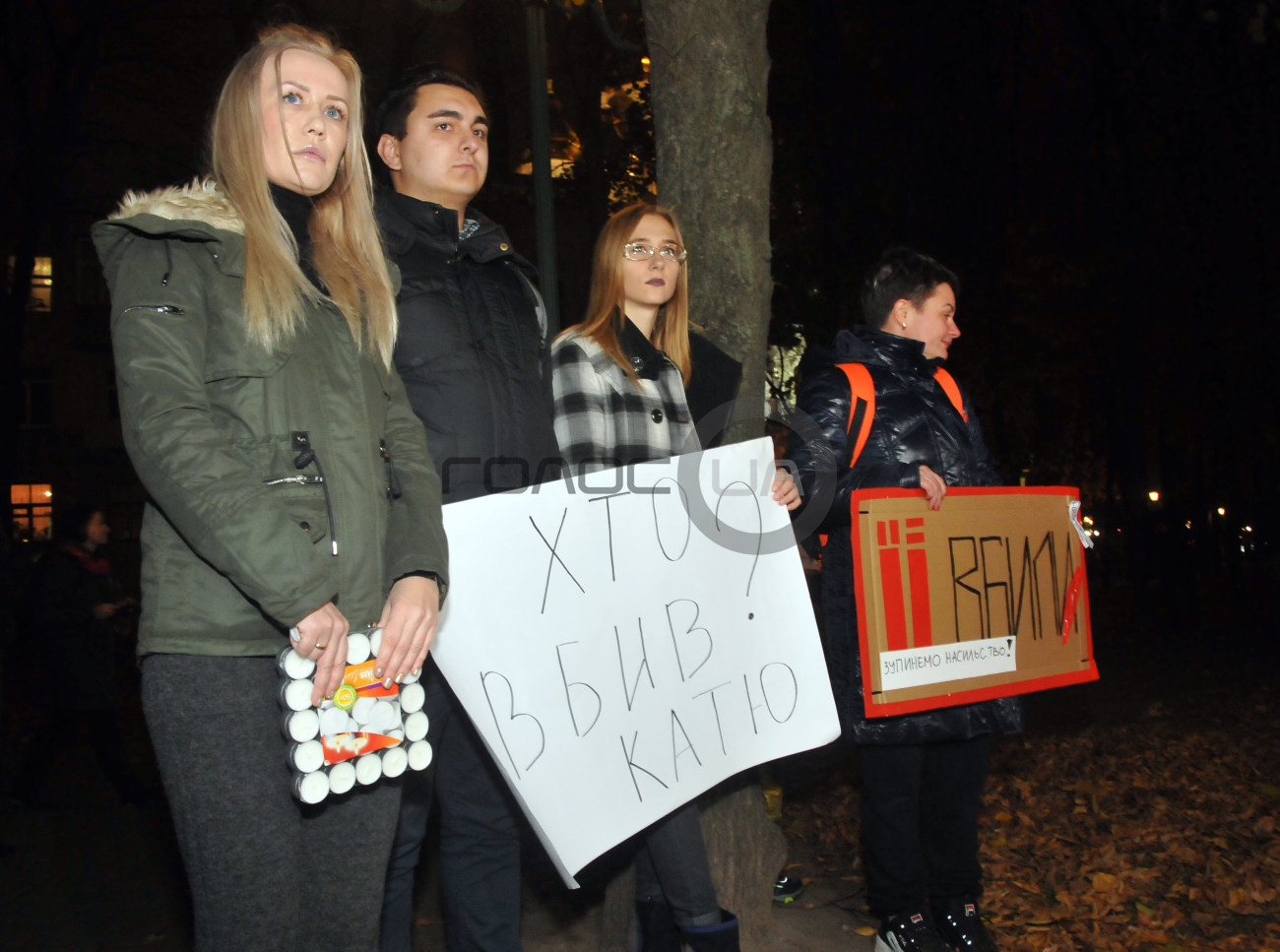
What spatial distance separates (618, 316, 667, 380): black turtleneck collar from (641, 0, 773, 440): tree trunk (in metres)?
0.64

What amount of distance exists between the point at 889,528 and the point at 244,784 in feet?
6.90

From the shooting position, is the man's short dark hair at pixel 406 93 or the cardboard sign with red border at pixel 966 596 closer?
the man's short dark hair at pixel 406 93

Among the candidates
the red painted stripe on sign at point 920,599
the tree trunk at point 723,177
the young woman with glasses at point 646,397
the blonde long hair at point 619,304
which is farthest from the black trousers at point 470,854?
the red painted stripe on sign at point 920,599

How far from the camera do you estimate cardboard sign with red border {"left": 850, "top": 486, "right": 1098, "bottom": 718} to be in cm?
330

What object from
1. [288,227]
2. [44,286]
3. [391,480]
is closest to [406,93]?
[288,227]

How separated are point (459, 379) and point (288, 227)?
2.00 ft

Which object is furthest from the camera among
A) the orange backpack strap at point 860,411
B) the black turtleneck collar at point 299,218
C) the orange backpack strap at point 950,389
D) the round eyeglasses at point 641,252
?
the orange backpack strap at point 950,389

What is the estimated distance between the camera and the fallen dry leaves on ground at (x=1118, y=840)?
411cm

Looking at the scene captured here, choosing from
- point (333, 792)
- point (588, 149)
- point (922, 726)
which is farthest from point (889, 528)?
point (588, 149)

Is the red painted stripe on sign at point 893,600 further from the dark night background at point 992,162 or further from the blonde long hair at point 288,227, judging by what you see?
the dark night background at point 992,162

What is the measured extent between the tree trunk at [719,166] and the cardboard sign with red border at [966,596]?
0.72m

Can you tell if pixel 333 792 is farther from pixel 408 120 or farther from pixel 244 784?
pixel 408 120

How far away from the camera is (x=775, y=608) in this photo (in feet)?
10.5

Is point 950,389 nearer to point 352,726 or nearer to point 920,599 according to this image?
point 920,599
